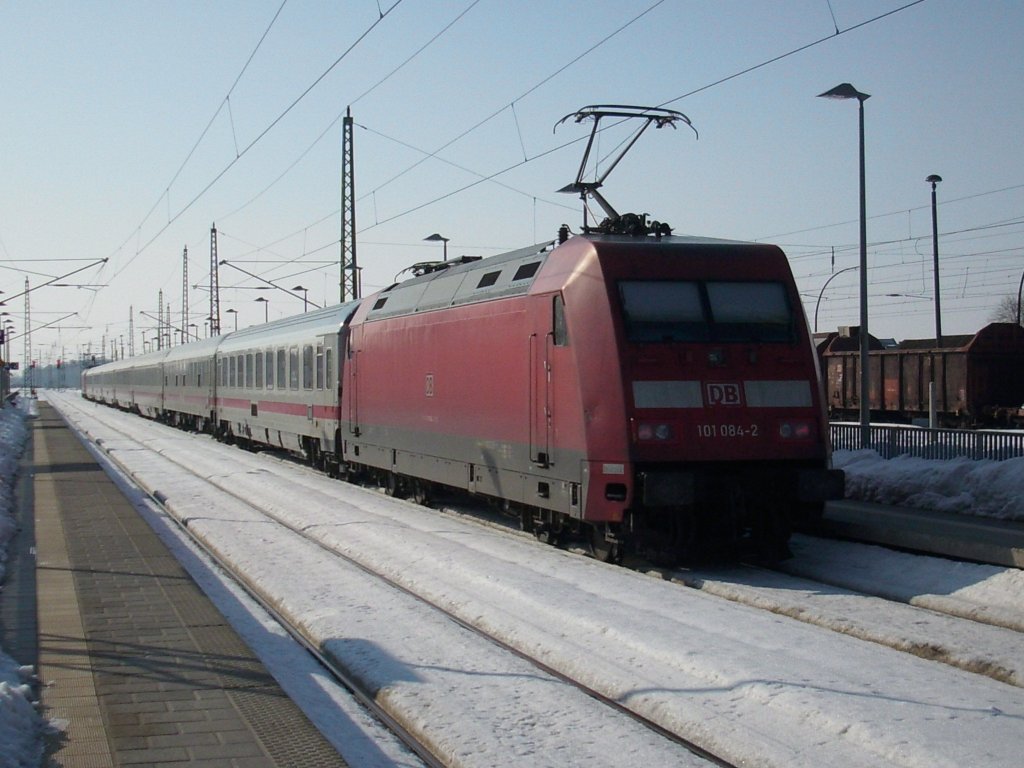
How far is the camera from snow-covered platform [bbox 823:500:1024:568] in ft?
34.9

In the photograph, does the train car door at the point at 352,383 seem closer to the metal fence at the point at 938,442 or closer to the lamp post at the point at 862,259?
the metal fence at the point at 938,442

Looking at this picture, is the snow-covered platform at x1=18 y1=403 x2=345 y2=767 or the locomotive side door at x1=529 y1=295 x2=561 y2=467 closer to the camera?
the snow-covered platform at x1=18 y1=403 x2=345 y2=767

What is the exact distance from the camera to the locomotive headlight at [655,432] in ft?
35.7

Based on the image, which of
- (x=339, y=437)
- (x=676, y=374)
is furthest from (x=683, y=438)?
(x=339, y=437)

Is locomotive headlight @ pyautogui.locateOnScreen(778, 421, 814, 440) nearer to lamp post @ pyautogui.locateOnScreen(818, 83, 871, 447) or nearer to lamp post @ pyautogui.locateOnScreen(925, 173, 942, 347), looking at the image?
lamp post @ pyautogui.locateOnScreen(818, 83, 871, 447)

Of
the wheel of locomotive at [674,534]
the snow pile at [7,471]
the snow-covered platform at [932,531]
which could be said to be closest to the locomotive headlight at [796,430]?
the wheel of locomotive at [674,534]

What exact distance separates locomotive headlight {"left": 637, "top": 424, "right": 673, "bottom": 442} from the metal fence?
7851 millimetres

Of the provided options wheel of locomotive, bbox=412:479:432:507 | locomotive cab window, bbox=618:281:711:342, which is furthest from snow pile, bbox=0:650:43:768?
wheel of locomotive, bbox=412:479:432:507

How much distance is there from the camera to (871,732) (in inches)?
234

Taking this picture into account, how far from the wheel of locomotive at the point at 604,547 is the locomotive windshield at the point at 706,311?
210 centimetres

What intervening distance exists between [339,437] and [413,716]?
49.0ft

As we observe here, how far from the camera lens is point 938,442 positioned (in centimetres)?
1867

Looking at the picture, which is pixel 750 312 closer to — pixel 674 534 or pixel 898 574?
pixel 674 534

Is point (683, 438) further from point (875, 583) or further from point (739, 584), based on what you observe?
point (875, 583)
